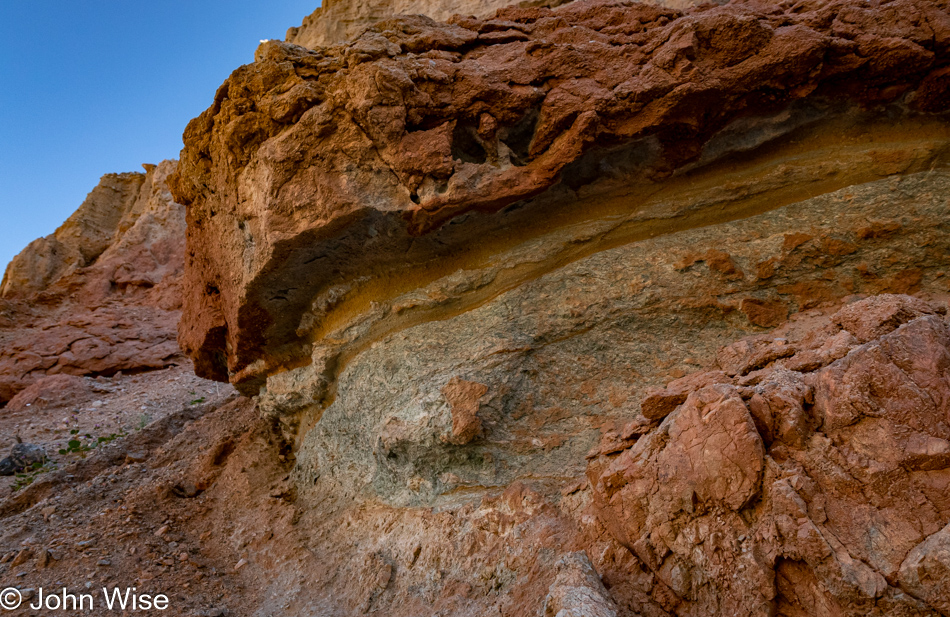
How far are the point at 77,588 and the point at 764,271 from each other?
556 centimetres

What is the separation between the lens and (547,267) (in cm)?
430

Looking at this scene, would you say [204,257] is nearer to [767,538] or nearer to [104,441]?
[104,441]

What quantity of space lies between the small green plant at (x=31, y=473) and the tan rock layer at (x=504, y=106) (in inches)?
184

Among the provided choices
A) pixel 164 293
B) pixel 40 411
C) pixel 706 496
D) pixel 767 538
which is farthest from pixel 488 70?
pixel 164 293

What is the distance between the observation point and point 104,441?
8156 millimetres

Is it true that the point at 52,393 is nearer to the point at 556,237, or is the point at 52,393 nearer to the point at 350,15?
the point at 350,15

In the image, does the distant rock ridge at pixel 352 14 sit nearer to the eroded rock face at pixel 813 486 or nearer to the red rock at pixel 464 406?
the red rock at pixel 464 406

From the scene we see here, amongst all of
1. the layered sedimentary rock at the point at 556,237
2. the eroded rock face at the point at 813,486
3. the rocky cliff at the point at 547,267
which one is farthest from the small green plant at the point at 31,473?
the eroded rock face at the point at 813,486

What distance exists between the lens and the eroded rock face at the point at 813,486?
7.11 feet

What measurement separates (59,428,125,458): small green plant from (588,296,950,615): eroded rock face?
8129mm

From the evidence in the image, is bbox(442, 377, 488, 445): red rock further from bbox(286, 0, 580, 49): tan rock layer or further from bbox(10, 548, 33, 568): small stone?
bbox(286, 0, 580, 49): tan rock layer

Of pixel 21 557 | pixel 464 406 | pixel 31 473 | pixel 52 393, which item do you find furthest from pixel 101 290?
pixel 464 406

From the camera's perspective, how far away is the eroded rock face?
7.11ft

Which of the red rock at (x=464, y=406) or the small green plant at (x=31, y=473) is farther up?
the small green plant at (x=31, y=473)
